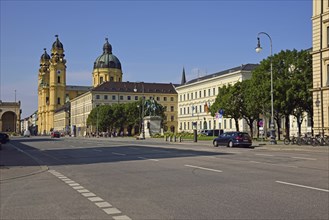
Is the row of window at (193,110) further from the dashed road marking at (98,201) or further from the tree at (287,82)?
the dashed road marking at (98,201)

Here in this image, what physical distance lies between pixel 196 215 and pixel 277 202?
7.03 feet

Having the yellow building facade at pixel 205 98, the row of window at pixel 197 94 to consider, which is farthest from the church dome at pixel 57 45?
the row of window at pixel 197 94

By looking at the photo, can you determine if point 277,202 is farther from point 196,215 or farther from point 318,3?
point 318,3

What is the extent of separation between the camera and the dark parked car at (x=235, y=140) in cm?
4188

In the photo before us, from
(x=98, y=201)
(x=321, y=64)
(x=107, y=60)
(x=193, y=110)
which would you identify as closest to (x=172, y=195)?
(x=98, y=201)

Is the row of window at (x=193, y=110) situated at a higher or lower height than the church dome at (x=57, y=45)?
lower

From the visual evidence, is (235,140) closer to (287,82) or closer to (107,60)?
(287,82)

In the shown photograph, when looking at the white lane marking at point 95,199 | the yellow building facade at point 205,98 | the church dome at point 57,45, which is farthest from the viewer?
the church dome at point 57,45

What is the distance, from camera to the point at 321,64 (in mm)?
47688

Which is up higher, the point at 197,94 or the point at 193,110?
the point at 197,94

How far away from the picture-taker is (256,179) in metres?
14.0

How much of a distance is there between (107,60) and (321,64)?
141805 millimetres

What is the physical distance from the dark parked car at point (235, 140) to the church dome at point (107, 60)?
466 feet

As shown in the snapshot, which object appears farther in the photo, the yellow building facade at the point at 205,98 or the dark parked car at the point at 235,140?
the yellow building facade at the point at 205,98
